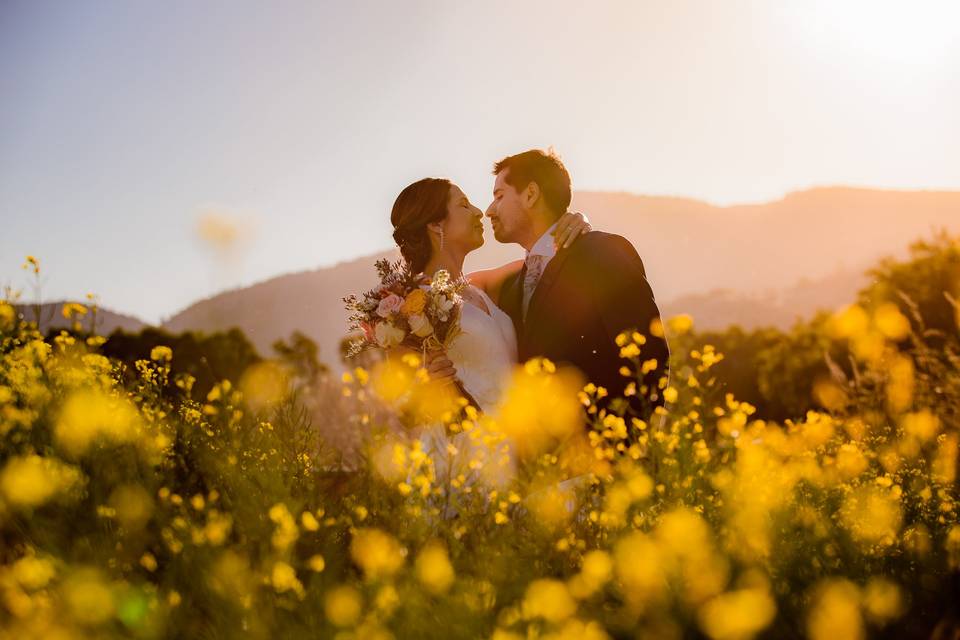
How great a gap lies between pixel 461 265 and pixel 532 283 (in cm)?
74

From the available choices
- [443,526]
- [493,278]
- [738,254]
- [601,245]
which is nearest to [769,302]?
[738,254]

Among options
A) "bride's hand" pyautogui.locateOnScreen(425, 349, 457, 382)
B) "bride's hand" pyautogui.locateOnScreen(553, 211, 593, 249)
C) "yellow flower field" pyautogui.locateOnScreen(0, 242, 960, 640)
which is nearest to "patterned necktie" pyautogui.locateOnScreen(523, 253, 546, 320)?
"bride's hand" pyautogui.locateOnScreen(553, 211, 593, 249)

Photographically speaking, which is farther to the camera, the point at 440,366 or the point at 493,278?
the point at 493,278

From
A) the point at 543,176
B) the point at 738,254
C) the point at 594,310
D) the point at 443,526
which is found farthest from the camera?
the point at 738,254

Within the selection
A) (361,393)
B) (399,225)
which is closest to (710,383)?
(361,393)

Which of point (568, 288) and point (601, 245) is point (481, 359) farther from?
point (601, 245)

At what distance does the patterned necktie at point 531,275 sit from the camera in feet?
18.7

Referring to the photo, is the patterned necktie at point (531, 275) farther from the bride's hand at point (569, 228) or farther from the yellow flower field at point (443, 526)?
the yellow flower field at point (443, 526)

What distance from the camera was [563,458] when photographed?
12.4 ft

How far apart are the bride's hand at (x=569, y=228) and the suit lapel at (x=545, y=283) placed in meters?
0.11

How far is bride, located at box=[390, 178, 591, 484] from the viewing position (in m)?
5.37

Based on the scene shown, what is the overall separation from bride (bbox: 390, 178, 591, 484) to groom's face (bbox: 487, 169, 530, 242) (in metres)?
0.20

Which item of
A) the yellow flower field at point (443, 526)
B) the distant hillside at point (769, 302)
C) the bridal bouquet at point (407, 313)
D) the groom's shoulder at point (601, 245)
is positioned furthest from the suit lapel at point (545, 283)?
the distant hillside at point (769, 302)

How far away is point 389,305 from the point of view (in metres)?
5.38
